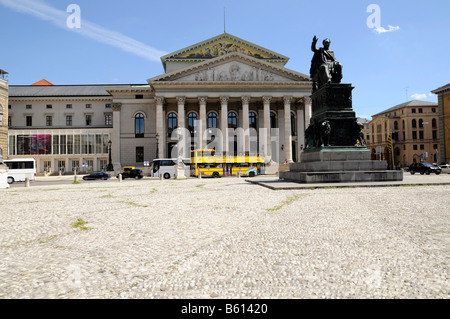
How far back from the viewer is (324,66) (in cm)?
1669

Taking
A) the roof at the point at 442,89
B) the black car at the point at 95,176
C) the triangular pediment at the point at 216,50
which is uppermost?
the triangular pediment at the point at 216,50

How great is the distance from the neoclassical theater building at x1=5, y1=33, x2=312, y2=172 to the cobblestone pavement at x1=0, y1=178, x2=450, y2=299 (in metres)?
43.6

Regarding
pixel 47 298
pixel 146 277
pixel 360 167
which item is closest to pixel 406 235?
pixel 146 277

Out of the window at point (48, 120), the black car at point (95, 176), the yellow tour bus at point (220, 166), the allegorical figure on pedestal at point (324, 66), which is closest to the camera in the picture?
the allegorical figure on pedestal at point (324, 66)

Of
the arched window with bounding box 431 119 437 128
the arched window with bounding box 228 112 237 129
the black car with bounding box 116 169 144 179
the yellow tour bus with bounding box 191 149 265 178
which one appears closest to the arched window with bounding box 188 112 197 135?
the arched window with bounding box 228 112 237 129

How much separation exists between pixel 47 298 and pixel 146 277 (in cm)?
107

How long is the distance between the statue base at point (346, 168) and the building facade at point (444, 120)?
5163cm

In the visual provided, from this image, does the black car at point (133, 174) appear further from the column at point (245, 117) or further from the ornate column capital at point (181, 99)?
the column at point (245, 117)

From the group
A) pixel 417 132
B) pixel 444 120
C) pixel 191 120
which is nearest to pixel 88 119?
pixel 191 120

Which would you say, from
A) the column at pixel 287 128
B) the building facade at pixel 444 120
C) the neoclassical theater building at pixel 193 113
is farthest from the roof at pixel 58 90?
the building facade at pixel 444 120

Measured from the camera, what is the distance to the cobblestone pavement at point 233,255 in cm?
348

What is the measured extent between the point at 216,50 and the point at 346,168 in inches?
1808

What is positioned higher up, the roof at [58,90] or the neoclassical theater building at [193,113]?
the roof at [58,90]

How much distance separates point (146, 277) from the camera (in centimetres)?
389
